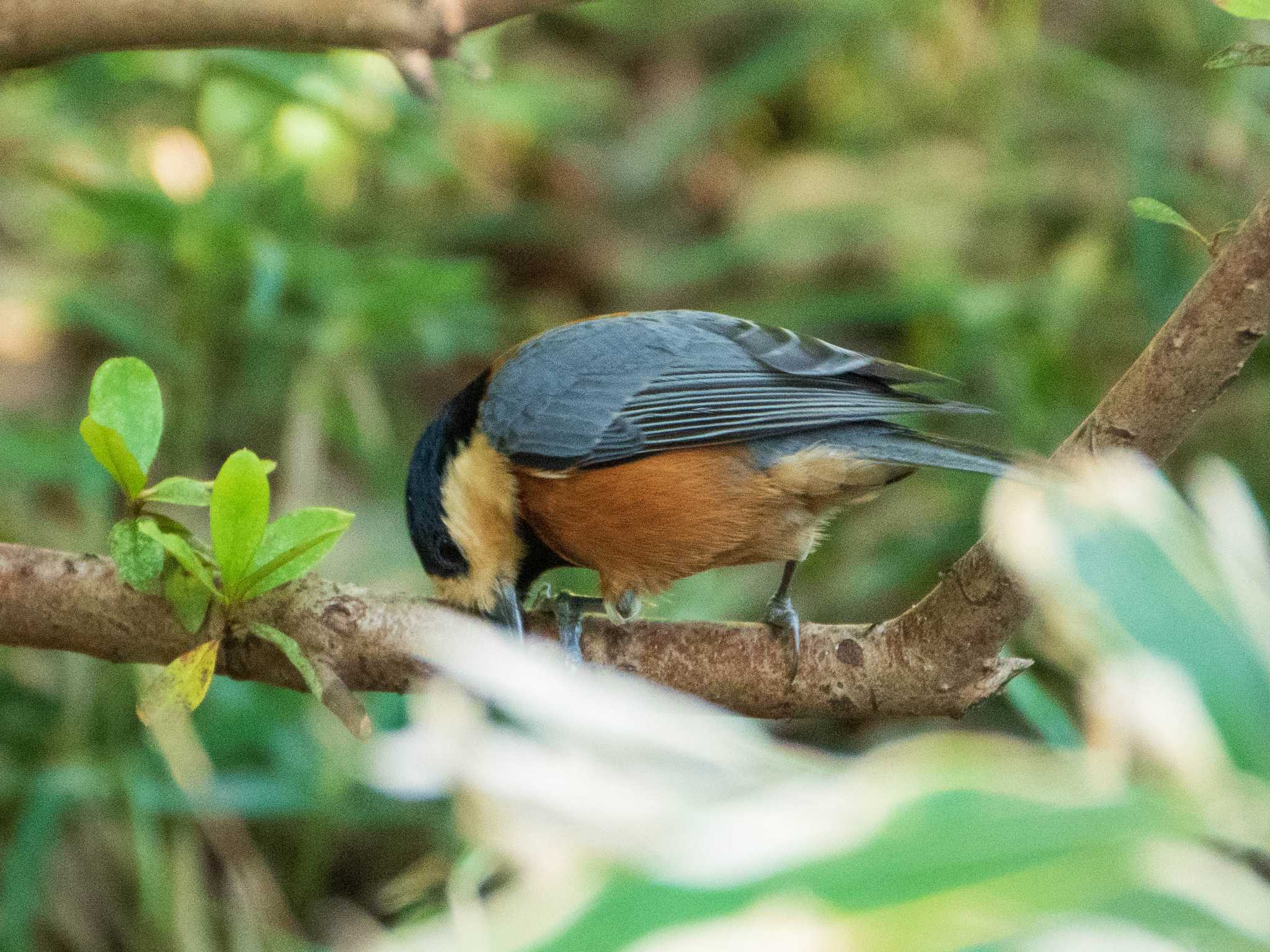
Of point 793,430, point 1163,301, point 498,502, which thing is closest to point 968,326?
point 1163,301

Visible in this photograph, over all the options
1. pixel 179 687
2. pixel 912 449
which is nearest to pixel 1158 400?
pixel 912 449

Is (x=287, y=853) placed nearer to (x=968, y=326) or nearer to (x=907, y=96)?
(x=968, y=326)

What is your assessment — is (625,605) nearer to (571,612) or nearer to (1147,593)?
(571,612)

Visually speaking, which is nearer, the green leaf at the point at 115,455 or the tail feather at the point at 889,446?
the green leaf at the point at 115,455

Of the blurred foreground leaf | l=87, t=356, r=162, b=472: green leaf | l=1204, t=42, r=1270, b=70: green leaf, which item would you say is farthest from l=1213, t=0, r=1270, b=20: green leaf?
l=87, t=356, r=162, b=472: green leaf

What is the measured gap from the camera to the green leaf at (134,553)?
169 centimetres

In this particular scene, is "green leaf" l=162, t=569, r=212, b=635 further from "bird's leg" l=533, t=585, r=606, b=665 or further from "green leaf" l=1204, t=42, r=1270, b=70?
"green leaf" l=1204, t=42, r=1270, b=70

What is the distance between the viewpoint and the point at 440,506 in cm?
246

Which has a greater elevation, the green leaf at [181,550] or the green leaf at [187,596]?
the green leaf at [181,550]

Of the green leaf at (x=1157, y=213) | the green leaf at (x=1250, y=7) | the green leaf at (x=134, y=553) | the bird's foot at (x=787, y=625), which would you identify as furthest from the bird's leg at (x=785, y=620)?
the green leaf at (x=1250, y=7)

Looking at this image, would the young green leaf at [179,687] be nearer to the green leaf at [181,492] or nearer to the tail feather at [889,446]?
the green leaf at [181,492]

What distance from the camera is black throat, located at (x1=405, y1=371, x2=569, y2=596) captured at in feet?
7.97

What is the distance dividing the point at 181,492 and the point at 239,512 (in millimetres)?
108

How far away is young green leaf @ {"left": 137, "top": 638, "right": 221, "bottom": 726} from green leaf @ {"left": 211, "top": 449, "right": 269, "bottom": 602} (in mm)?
117
